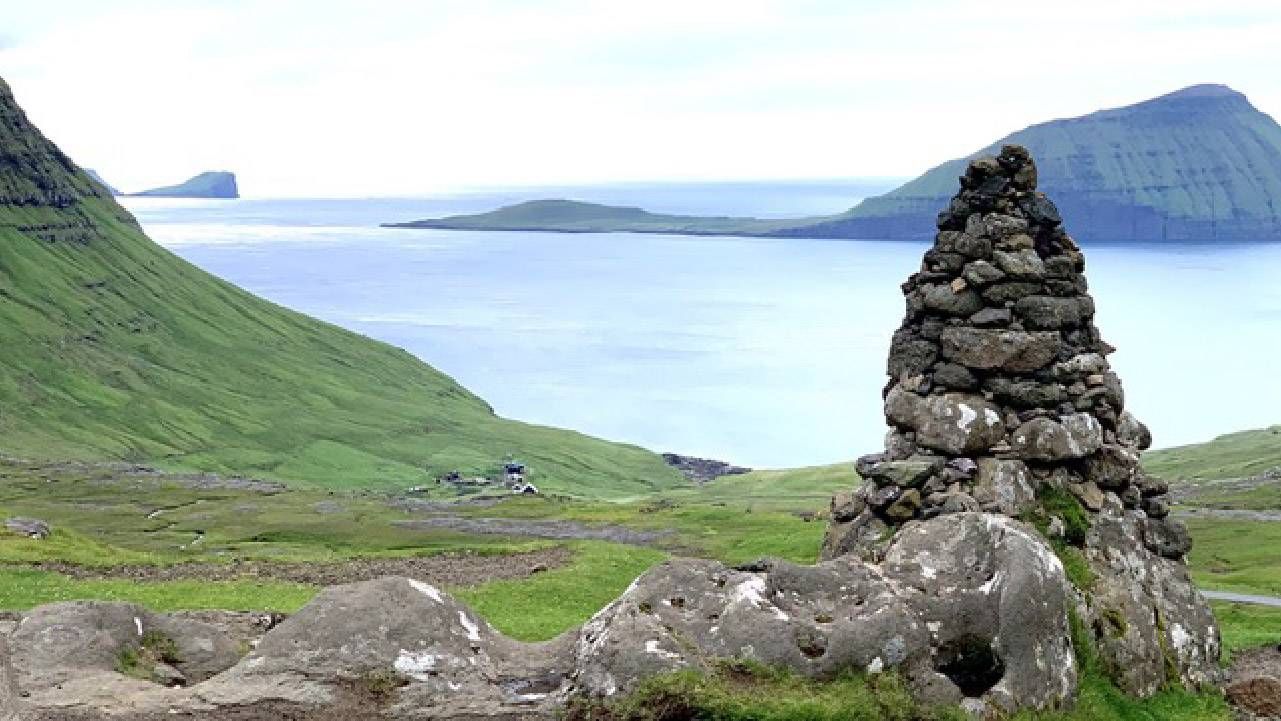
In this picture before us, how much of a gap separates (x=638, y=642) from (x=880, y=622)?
4791mm

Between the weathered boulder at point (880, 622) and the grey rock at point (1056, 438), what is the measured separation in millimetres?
5449

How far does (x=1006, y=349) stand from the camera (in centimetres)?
3102

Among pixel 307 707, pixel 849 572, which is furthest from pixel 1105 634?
pixel 307 707

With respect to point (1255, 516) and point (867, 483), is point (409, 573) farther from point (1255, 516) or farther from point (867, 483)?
point (1255, 516)

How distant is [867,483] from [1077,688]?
8.59 meters

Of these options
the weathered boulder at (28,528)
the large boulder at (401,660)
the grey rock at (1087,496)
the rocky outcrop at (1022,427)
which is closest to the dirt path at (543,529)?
the weathered boulder at (28,528)

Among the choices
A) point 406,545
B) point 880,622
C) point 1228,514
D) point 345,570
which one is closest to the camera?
point 880,622

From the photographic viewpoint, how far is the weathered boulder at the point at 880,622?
874 inches

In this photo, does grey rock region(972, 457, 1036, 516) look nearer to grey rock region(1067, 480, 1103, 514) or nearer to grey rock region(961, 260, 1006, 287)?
grey rock region(1067, 480, 1103, 514)

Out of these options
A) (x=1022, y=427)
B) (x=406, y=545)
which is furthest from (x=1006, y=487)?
(x=406, y=545)

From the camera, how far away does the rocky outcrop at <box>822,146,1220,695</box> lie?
29.4m

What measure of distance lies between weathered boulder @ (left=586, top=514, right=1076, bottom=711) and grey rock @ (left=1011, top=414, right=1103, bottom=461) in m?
5.45

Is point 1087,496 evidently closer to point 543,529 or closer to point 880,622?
point 880,622

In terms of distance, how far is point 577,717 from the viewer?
21.5 metres
